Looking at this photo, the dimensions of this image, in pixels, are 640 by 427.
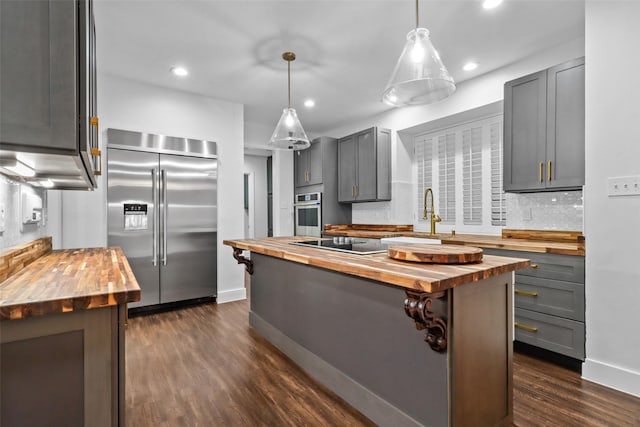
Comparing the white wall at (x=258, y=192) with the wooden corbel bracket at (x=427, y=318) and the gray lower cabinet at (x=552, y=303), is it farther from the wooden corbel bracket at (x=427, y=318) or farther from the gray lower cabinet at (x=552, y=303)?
the wooden corbel bracket at (x=427, y=318)

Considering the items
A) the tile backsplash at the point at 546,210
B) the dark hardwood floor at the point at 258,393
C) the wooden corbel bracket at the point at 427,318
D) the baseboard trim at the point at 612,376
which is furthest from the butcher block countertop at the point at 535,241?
the wooden corbel bracket at the point at 427,318

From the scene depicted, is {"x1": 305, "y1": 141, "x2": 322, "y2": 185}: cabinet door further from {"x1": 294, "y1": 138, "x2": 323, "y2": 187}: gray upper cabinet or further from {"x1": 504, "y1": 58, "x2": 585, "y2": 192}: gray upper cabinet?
{"x1": 504, "y1": 58, "x2": 585, "y2": 192}: gray upper cabinet

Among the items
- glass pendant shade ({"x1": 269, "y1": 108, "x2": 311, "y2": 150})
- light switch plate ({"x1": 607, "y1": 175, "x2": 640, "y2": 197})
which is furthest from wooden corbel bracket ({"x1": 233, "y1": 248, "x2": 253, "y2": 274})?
light switch plate ({"x1": 607, "y1": 175, "x2": 640, "y2": 197})

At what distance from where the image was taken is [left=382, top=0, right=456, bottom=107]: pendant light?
177 cm

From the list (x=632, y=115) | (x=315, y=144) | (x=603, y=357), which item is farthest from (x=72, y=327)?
→ (x=315, y=144)

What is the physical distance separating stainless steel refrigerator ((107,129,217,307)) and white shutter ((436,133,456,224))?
3006 millimetres

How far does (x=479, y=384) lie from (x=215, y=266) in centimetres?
344

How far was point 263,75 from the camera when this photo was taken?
3527 mm

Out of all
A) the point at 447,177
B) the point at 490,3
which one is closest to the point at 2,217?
the point at 490,3

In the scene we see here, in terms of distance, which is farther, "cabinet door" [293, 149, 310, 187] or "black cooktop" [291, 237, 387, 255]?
"cabinet door" [293, 149, 310, 187]

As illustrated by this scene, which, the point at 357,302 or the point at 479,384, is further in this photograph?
the point at 357,302

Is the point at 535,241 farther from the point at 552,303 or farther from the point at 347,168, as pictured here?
the point at 347,168

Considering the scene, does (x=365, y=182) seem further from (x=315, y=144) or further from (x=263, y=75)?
(x=263, y=75)

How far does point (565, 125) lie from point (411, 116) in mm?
1995
